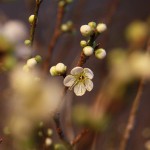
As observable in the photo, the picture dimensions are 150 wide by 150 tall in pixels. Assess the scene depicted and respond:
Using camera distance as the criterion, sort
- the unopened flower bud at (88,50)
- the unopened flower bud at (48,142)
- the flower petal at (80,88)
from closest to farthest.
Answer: the unopened flower bud at (88,50)
the flower petal at (80,88)
the unopened flower bud at (48,142)

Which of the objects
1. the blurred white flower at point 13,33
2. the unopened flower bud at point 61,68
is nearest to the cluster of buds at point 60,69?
the unopened flower bud at point 61,68

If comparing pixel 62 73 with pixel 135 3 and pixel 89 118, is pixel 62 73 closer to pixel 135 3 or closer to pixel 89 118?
pixel 89 118

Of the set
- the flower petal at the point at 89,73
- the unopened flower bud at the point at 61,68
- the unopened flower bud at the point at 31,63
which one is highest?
the unopened flower bud at the point at 31,63

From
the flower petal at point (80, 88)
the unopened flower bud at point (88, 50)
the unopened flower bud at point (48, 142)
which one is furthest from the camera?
the unopened flower bud at point (48, 142)

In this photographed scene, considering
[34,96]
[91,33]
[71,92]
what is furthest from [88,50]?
[71,92]

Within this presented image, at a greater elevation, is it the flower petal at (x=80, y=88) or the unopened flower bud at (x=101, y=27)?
the unopened flower bud at (x=101, y=27)

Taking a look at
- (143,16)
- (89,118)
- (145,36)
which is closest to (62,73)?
(89,118)

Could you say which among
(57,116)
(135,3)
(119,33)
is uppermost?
(135,3)

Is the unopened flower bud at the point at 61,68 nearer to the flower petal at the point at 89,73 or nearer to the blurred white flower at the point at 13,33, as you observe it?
the flower petal at the point at 89,73

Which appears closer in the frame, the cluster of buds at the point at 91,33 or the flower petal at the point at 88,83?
the cluster of buds at the point at 91,33
